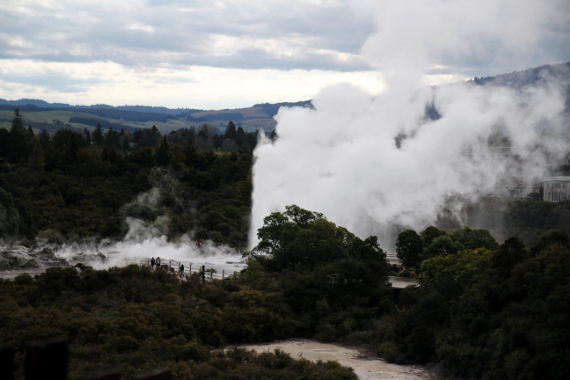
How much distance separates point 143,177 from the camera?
6794 cm

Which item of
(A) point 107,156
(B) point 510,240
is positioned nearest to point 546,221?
(B) point 510,240

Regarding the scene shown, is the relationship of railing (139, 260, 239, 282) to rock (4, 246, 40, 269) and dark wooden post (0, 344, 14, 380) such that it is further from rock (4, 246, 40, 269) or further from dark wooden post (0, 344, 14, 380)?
dark wooden post (0, 344, 14, 380)

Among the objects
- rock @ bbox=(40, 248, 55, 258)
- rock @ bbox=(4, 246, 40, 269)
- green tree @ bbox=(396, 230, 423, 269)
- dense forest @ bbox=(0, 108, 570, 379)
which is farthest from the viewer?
rock @ bbox=(40, 248, 55, 258)

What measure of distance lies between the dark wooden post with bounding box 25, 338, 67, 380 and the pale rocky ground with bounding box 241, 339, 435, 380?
63.6 ft

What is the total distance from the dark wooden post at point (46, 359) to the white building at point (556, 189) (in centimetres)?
6053

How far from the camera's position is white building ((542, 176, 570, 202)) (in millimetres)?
58572

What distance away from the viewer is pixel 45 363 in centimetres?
415

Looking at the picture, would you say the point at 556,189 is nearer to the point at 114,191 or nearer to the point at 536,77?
the point at 536,77

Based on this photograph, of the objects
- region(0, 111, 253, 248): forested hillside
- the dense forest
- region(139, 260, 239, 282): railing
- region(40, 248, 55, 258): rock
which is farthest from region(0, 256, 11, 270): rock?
region(0, 111, 253, 248): forested hillside

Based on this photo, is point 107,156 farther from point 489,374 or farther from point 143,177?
point 489,374

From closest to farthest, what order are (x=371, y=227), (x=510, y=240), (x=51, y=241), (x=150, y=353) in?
(x=150, y=353) → (x=510, y=240) → (x=51, y=241) → (x=371, y=227)

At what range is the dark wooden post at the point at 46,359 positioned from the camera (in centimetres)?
407

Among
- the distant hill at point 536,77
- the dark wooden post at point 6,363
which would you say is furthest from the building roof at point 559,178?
the dark wooden post at point 6,363

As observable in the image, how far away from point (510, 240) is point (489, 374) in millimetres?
7556
